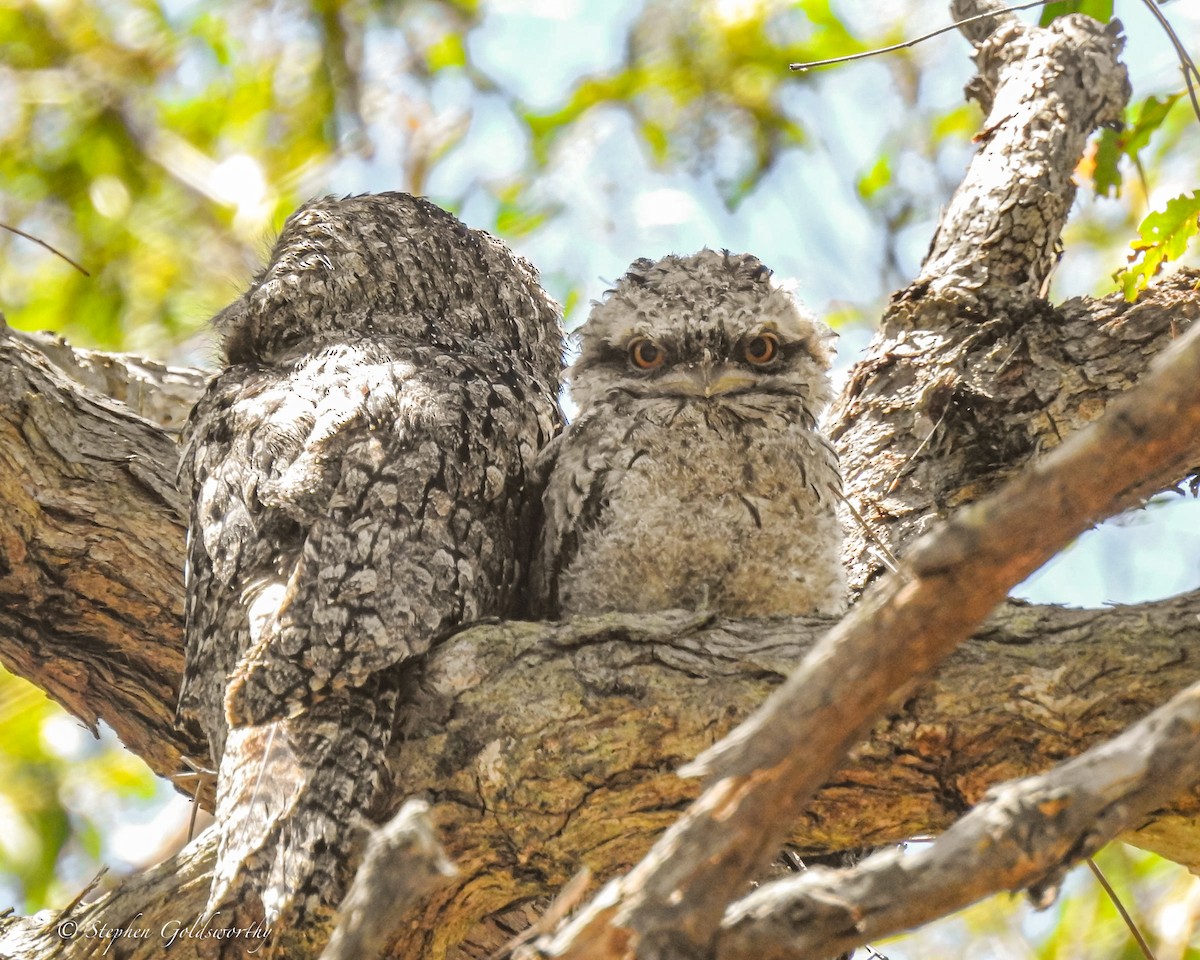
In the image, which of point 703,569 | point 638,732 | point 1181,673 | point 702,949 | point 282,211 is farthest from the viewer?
point 282,211

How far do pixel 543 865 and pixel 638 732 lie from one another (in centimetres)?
33

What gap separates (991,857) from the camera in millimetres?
1406

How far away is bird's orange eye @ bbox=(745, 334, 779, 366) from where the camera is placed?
2.95m

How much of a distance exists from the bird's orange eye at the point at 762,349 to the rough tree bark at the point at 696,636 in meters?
0.49

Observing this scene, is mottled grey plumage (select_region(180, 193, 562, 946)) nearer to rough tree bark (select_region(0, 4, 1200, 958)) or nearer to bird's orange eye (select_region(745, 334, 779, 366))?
rough tree bark (select_region(0, 4, 1200, 958))

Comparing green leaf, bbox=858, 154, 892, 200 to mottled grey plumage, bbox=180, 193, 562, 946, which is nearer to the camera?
mottled grey plumage, bbox=180, 193, 562, 946

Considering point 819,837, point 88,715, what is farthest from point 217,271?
point 819,837

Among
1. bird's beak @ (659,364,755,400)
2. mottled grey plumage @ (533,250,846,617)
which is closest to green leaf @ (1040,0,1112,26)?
mottled grey plumage @ (533,250,846,617)

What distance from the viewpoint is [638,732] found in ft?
8.21

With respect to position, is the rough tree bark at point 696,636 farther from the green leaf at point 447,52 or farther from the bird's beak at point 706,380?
the green leaf at point 447,52

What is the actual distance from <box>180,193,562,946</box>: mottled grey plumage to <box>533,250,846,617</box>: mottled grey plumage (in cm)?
18

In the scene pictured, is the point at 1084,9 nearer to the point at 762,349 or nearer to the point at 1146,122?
the point at 1146,122

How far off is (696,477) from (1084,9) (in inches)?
74.7

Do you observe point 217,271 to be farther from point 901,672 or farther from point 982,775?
point 901,672
